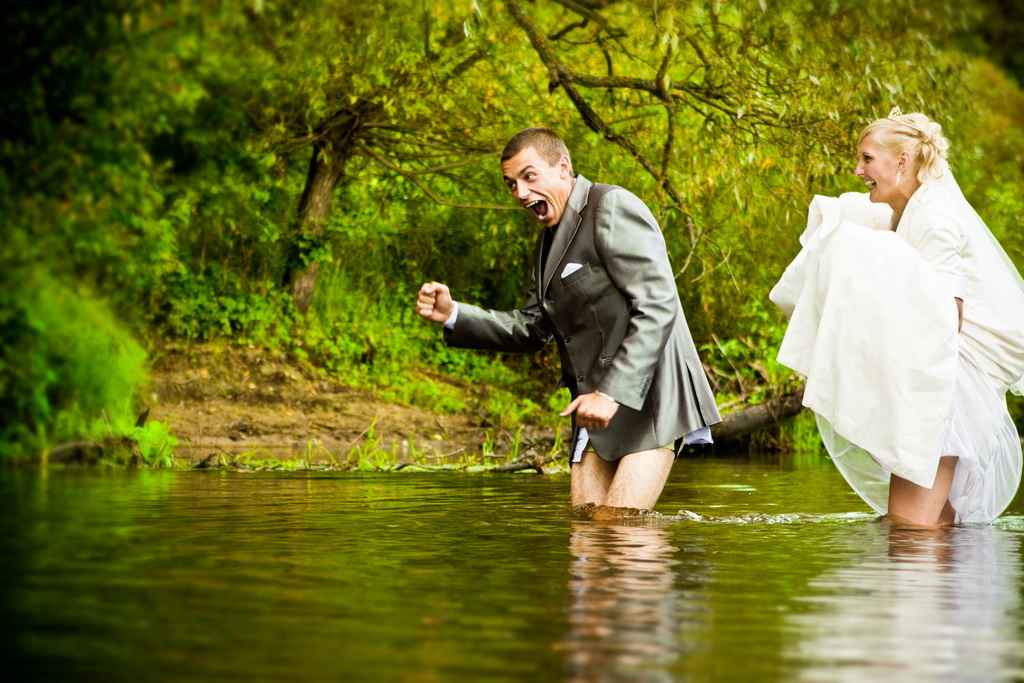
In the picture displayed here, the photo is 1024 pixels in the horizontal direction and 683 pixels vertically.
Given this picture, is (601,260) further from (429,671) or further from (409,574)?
(429,671)

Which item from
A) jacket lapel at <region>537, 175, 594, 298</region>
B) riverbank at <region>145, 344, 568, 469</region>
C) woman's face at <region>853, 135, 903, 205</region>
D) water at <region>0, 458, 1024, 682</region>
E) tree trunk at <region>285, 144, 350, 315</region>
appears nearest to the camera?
water at <region>0, 458, 1024, 682</region>

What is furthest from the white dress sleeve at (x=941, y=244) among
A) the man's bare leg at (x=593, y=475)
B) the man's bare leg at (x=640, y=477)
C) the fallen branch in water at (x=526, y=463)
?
the fallen branch in water at (x=526, y=463)

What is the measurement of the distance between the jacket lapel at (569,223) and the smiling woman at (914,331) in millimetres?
1041

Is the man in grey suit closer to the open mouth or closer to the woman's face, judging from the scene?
Answer: the open mouth

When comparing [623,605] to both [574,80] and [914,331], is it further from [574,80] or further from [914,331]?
[574,80]

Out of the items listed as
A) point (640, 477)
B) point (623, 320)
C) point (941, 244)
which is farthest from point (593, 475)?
point (941, 244)

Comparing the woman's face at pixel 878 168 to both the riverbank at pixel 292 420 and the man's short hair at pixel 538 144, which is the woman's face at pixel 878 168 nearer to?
the man's short hair at pixel 538 144

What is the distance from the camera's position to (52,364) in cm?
881

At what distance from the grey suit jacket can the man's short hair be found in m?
0.17

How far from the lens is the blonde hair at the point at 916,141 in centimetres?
556

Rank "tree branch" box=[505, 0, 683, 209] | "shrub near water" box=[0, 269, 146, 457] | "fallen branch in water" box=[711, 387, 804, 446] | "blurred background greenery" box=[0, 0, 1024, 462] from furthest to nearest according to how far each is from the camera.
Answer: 1. "fallen branch in water" box=[711, 387, 804, 446]
2. "tree branch" box=[505, 0, 683, 209]
3. "blurred background greenery" box=[0, 0, 1024, 462]
4. "shrub near water" box=[0, 269, 146, 457]

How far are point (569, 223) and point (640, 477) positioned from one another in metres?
1.06

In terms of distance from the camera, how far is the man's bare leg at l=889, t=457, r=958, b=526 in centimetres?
563

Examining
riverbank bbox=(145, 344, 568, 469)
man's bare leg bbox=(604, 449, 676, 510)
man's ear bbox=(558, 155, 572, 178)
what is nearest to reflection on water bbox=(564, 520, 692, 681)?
man's bare leg bbox=(604, 449, 676, 510)
